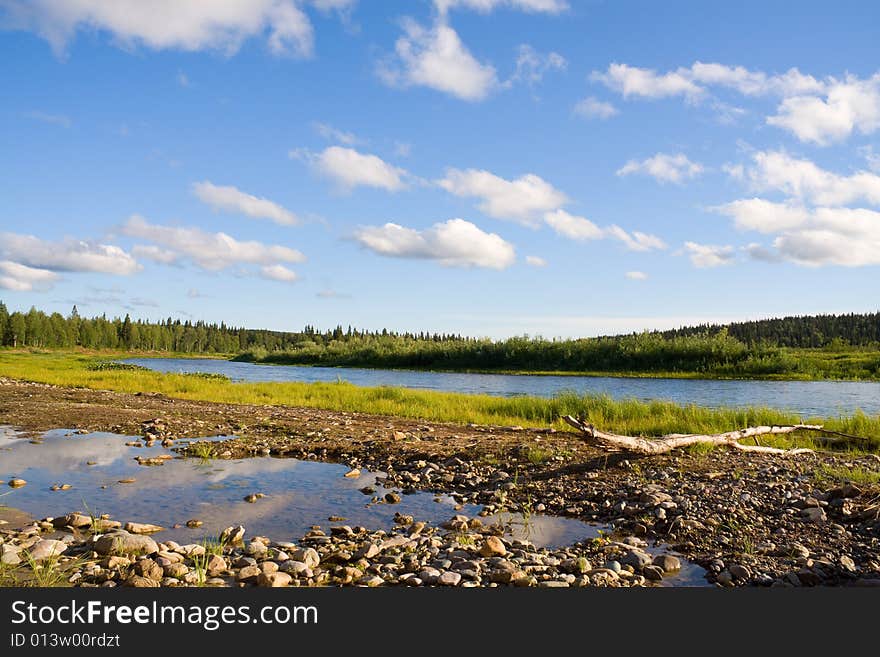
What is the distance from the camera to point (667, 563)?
6.83 meters

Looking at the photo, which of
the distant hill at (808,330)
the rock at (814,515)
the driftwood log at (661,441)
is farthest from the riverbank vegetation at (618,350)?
the rock at (814,515)

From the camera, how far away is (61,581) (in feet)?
18.8

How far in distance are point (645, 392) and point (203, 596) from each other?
136 ft

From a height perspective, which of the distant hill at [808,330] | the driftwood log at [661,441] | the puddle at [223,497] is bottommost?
the puddle at [223,497]

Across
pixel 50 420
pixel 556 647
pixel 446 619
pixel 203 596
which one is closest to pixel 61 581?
pixel 203 596

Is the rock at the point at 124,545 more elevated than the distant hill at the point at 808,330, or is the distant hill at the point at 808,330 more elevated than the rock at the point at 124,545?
the distant hill at the point at 808,330

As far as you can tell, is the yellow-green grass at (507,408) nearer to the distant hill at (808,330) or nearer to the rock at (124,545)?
the rock at (124,545)

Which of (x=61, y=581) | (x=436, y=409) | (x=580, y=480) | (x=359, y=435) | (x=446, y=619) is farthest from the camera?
(x=436, y=409)

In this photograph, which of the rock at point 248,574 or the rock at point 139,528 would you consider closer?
the rock at point 248,574

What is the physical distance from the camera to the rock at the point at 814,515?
8211mm

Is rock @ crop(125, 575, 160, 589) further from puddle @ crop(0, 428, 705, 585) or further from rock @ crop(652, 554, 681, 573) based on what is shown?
rock @ crop(652, 554, 681, 573)

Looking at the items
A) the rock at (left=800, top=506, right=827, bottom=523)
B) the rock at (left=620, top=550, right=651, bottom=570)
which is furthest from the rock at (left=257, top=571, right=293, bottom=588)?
the rock at (left=800, top=506, right=827, bottom=523)

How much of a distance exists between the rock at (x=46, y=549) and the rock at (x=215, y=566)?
5.68 feet

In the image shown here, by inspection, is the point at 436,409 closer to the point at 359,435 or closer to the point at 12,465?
the point at 359,435
